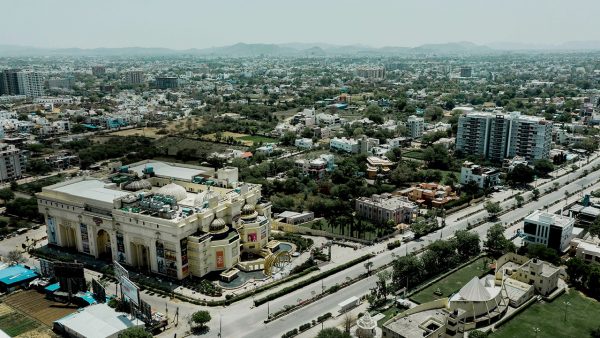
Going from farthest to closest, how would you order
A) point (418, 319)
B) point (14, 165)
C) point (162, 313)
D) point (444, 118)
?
1. point (444, 118)
2. point (14, 165)
3. point (162, 313)
4. point (418, 319)

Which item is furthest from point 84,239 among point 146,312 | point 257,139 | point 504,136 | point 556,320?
point 504,136

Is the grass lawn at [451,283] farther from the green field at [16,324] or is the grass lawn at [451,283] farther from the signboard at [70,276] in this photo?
the green field at [16,324]

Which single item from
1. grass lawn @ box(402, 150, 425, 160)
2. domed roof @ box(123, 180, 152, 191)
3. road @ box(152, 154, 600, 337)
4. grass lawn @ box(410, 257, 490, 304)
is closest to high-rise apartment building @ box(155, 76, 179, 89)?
grass lawn @ box(402, 150, 425, 160)

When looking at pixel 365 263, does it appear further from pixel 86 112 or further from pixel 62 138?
pixel 86 112

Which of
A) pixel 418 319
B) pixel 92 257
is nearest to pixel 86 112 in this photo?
pixel 92 257

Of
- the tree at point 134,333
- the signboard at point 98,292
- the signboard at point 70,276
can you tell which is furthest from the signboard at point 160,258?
the tree at point 134,333

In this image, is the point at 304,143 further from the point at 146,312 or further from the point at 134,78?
the point at 134,78
